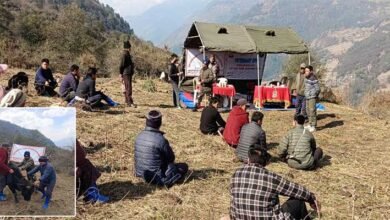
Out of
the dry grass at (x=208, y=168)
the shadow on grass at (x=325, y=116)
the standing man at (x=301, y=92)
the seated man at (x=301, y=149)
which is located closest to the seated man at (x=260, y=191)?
the dry grass at (x=208, y=168)

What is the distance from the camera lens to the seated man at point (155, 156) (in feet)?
22.2

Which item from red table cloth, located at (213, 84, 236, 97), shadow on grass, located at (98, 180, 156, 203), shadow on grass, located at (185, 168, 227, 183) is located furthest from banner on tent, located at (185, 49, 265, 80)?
shadow on grass, located at (98, 180, 156, 203)

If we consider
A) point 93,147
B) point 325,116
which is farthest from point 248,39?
point 93,147

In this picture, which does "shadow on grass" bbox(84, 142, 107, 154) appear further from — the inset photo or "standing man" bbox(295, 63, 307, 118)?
"standing man" bbox(295, 63, 307, 118)

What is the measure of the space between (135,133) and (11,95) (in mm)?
3996

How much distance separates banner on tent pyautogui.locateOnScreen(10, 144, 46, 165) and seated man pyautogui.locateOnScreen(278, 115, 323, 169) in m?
5.08

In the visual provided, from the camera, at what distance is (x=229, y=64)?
1908 centimetres

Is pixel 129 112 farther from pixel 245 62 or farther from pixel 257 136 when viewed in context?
pixel 245 62

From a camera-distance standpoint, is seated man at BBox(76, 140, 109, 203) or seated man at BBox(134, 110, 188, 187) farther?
seated man at BBox(134, 110, 188, 187)

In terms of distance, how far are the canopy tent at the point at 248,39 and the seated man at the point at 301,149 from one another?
7299 mm

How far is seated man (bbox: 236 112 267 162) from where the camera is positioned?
28.3ft

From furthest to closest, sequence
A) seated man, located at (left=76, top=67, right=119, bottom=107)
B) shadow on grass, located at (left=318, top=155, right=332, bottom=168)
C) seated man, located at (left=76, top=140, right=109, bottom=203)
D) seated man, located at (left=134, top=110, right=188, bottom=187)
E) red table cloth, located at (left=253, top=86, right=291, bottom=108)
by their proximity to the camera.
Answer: red table cloth, located at (left=253, top=86, right=291, bottom=108) → seated man, located at (left=76, top=67, right=119, bottom=107) → shadow on grass, located at (left=318, top=155, right=332, bottom=168) → seated man, located at (left=134, top=110, right=188, bottom=187) → seated man, located at (left=76, top=140, right=109, bottom=203)

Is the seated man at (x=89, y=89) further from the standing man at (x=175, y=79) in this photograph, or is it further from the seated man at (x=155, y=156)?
the seated man at (x=155, y=156)

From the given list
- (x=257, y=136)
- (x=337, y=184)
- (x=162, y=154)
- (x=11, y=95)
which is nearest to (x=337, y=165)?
(x=337, y=184)
